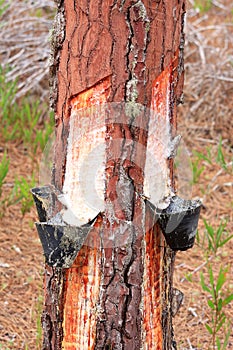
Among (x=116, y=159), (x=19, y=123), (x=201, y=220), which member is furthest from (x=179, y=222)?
(x=19, y=123)

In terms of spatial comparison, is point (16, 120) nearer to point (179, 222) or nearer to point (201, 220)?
point (201, 220)

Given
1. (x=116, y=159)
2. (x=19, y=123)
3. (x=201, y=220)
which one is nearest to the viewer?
(x=116, y=159)

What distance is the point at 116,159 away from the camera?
4.89ft

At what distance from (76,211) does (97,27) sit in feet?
1.53

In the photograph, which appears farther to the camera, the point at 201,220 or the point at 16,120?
the point at 16,120

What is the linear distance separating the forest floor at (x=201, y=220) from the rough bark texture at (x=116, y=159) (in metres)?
0.39

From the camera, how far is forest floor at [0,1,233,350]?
233cm

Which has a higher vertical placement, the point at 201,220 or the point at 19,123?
the point at 19,123

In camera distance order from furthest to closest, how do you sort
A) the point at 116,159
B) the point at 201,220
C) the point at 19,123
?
the point at 19,123
the point at 201,220
the point at 116,159

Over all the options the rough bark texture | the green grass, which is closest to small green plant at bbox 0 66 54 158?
the green grass

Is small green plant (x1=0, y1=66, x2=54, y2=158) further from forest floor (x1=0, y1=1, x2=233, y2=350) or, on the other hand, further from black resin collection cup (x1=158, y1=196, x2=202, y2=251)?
black resin collection cup (x1=158, y1=196, x2=202, y2=251)

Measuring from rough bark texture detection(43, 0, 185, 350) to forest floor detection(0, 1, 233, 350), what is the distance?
1.27 ft

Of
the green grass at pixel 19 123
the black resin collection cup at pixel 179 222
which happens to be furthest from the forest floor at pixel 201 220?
the black resin collection cup at pixel 179 222

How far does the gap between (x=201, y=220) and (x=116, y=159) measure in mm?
1679
